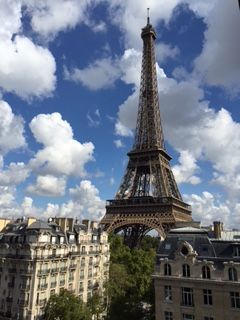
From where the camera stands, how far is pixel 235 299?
29859mm

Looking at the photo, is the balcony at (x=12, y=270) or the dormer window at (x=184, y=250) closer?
the dormer window at (x=184, y=250)

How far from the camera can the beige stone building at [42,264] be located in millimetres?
44219

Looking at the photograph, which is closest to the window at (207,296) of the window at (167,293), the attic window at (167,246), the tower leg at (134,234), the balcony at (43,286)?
the window at (167,293)

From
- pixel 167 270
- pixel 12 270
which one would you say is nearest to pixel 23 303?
pixel 12 270

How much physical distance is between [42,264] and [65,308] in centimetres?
664

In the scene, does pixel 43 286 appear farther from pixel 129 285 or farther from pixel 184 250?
pixel 184 250

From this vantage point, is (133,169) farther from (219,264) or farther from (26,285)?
(219,264)

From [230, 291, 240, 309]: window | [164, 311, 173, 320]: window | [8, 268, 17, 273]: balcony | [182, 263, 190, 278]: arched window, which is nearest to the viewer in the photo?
[230, 291, 240, 309]: window

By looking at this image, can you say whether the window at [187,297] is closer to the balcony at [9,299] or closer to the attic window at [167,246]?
the attic window at [167,246]

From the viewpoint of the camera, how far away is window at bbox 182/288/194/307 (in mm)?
31572

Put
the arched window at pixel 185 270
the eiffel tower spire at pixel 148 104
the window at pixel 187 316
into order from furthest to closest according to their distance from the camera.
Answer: the eiffel tower spire at pixel 148 104 → the arched window at pixel 185 270 → the window at pixel 187 316

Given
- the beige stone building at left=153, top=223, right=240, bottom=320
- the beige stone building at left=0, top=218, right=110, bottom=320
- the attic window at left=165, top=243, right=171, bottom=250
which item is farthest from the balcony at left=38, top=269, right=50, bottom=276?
the attic window at left=165, top=243, right=171, bottom=250

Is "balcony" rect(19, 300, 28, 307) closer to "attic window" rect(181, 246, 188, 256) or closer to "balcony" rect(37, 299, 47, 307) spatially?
→ "balcony" rect(37, 299, 47, 307)

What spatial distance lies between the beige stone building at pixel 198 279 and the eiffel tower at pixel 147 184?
38469 millimetres
